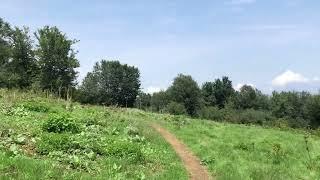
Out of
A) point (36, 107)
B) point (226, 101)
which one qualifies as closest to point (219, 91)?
point (226, 101)

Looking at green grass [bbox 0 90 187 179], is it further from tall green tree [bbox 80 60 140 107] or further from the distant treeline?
tall green tree [bbox 80 60 140 107]

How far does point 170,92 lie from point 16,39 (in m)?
59.4

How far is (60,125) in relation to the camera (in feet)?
71.7

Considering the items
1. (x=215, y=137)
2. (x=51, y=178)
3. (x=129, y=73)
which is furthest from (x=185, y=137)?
(x=129, y=73)

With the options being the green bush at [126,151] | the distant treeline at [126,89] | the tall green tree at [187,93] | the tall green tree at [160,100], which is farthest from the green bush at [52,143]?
the tall green tree at [160,100]

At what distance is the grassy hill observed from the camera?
53.3 ft

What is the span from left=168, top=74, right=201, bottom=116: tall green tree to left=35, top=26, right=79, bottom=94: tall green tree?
52823mm

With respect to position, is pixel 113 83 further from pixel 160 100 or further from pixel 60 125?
pixel 60 125

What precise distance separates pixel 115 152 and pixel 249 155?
9.04 m

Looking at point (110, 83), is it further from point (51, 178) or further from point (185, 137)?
point (51, 178)

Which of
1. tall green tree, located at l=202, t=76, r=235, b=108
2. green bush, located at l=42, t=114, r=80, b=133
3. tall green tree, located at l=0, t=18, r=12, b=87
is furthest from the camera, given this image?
tall green tree, located at l=202, t=76, r=235, b=108

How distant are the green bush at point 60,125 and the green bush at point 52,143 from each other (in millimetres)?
2622

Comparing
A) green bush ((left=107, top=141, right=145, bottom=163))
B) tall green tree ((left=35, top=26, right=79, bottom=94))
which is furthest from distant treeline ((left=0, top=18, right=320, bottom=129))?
green bush ((left=107, top=141, right=145, bottom=163))

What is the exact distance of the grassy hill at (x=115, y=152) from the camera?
1623cm
